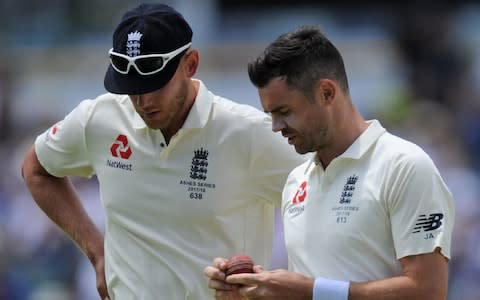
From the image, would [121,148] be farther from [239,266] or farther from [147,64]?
[239,266]

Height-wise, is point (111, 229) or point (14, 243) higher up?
point (111, 229)

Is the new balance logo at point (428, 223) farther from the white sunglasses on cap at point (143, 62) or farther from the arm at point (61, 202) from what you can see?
the arm at point (61, 202)

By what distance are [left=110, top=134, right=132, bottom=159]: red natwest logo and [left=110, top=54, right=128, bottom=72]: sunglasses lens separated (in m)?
0.40

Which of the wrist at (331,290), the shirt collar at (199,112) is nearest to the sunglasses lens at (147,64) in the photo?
the shirt collar at (199,112)

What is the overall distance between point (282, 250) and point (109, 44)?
720 cm

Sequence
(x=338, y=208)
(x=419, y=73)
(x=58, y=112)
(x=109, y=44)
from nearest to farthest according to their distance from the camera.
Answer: (x=338, y=208)
(x=419, y=73)
(x=58, y=112)
(x=109, y=44)

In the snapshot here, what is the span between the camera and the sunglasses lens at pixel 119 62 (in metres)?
5.15

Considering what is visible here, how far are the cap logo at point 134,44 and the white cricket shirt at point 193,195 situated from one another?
0.39 meters

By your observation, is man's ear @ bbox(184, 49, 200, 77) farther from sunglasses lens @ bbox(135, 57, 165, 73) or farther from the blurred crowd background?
the blurred crowd background

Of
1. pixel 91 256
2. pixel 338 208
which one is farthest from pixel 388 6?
pixel 338 208

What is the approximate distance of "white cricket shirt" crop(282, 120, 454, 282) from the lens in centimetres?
420

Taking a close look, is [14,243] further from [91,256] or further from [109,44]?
[91,256]

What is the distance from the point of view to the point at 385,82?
1391 centimetres

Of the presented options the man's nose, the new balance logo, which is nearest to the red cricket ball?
the man's nose
